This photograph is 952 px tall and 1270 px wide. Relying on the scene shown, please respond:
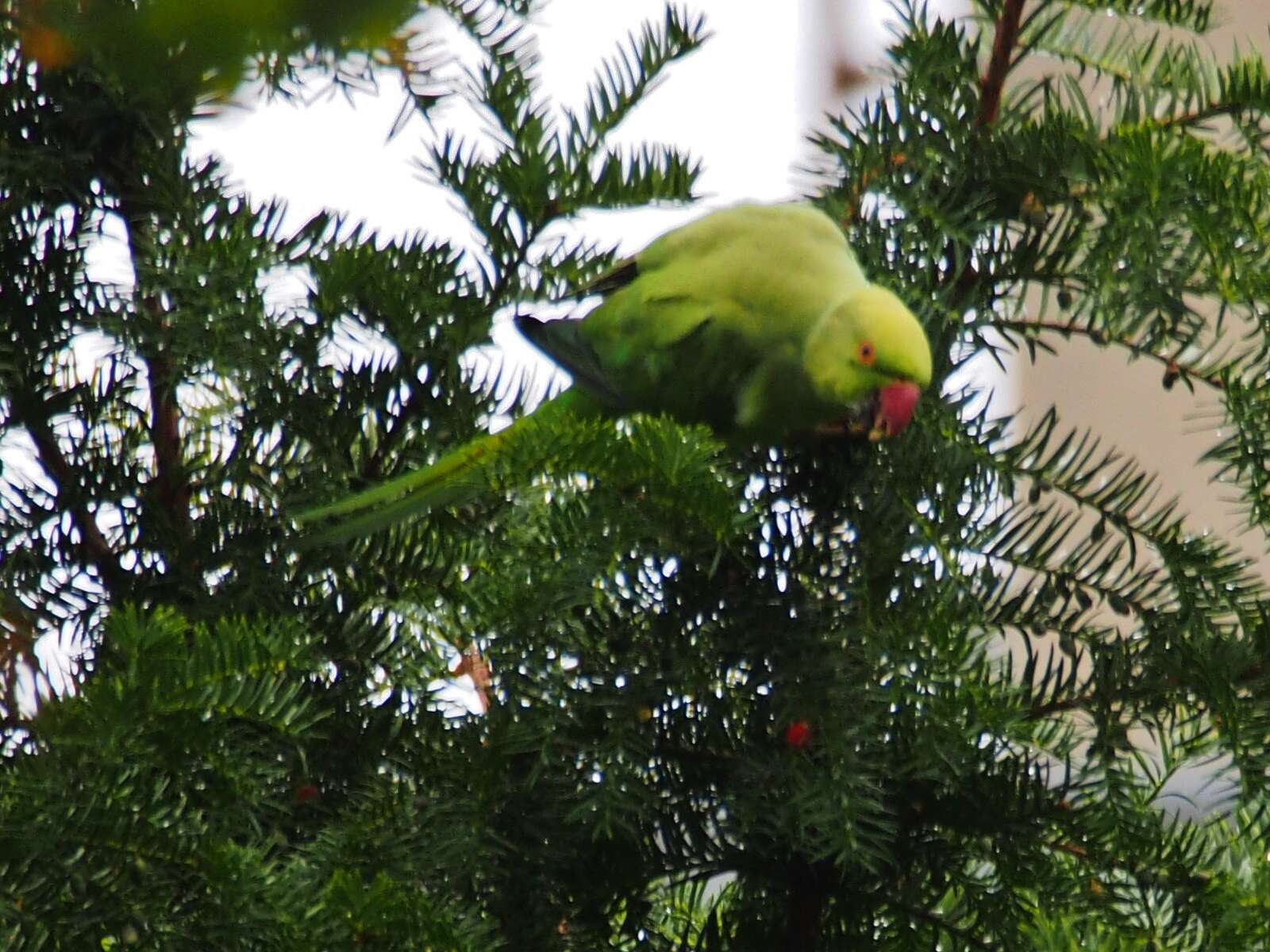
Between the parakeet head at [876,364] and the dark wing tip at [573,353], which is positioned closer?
the parakeet head at [876,364]

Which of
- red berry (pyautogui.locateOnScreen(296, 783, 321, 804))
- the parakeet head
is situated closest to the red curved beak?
the parakeet head

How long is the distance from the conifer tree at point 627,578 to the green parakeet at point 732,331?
5 cm

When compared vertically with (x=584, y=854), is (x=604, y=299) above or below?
above

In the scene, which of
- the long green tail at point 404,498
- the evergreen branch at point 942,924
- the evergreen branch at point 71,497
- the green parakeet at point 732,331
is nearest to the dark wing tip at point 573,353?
the green parakeet at point 732,331

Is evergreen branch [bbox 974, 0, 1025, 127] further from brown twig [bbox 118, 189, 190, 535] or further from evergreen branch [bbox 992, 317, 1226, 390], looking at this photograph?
brown twig [bbox 118, 189, 190, 535]

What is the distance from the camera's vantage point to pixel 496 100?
2.41 feet

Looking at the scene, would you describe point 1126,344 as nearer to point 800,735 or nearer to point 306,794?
point 800,735

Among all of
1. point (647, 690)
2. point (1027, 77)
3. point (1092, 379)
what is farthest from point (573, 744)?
point (1092, 379)

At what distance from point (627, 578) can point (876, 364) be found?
0.60 ft

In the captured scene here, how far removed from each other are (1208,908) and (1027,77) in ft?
1.49

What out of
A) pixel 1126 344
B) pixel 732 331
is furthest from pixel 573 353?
pixel 1126 344

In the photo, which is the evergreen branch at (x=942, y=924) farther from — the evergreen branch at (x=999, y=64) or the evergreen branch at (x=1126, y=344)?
the evergreen branch at (x=999, y=64)

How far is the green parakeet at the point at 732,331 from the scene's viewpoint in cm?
79

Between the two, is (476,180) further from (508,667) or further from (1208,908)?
(1208,908)
